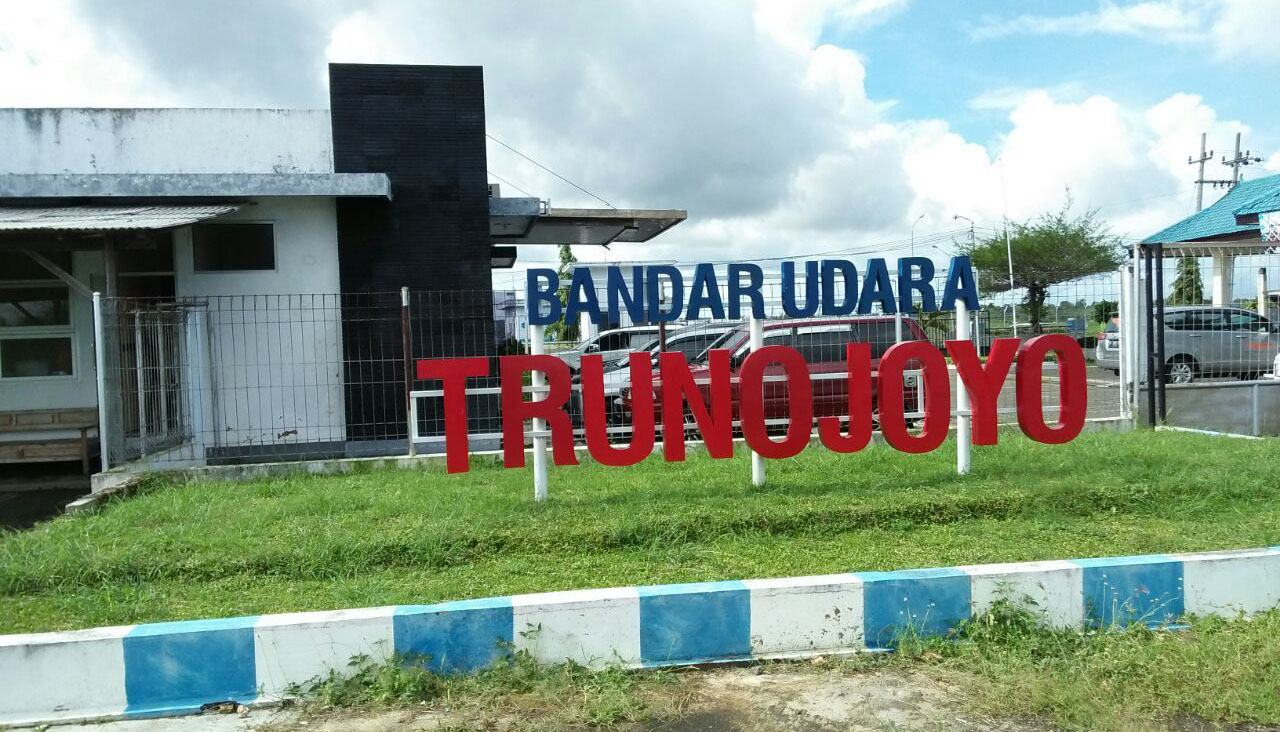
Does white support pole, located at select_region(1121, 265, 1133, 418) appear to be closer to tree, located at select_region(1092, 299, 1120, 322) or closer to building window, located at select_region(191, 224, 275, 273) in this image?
tree, located at select_region(1092, 299, 1120, 322)

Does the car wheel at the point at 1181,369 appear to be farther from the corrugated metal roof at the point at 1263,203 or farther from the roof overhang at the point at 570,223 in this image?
the corrugated metal roof at the point at 1263,203

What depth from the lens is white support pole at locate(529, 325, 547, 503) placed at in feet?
21.6

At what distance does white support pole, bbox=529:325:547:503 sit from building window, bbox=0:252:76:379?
802 cm

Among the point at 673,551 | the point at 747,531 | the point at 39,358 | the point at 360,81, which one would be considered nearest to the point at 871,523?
the point at 747,531

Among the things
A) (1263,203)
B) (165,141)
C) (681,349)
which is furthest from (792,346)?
(1263,203)

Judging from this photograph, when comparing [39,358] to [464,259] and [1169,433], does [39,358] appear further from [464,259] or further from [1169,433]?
[1169,433]

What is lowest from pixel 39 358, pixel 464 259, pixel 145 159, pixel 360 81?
pixel 39 358

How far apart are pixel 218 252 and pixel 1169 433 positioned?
1128 centimetres

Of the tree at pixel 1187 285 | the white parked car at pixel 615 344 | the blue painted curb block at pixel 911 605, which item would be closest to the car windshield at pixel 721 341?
the white parked car at pixel 615 344

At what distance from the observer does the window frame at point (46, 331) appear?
11.3 m

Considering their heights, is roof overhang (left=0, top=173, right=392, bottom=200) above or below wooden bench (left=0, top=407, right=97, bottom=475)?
above

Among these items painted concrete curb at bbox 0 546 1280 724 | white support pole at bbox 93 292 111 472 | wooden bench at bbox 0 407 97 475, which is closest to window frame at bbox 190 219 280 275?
wooden bench at bbox 0 407 97 475

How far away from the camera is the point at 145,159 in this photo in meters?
11.3

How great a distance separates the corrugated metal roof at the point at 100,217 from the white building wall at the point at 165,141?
99 cm
